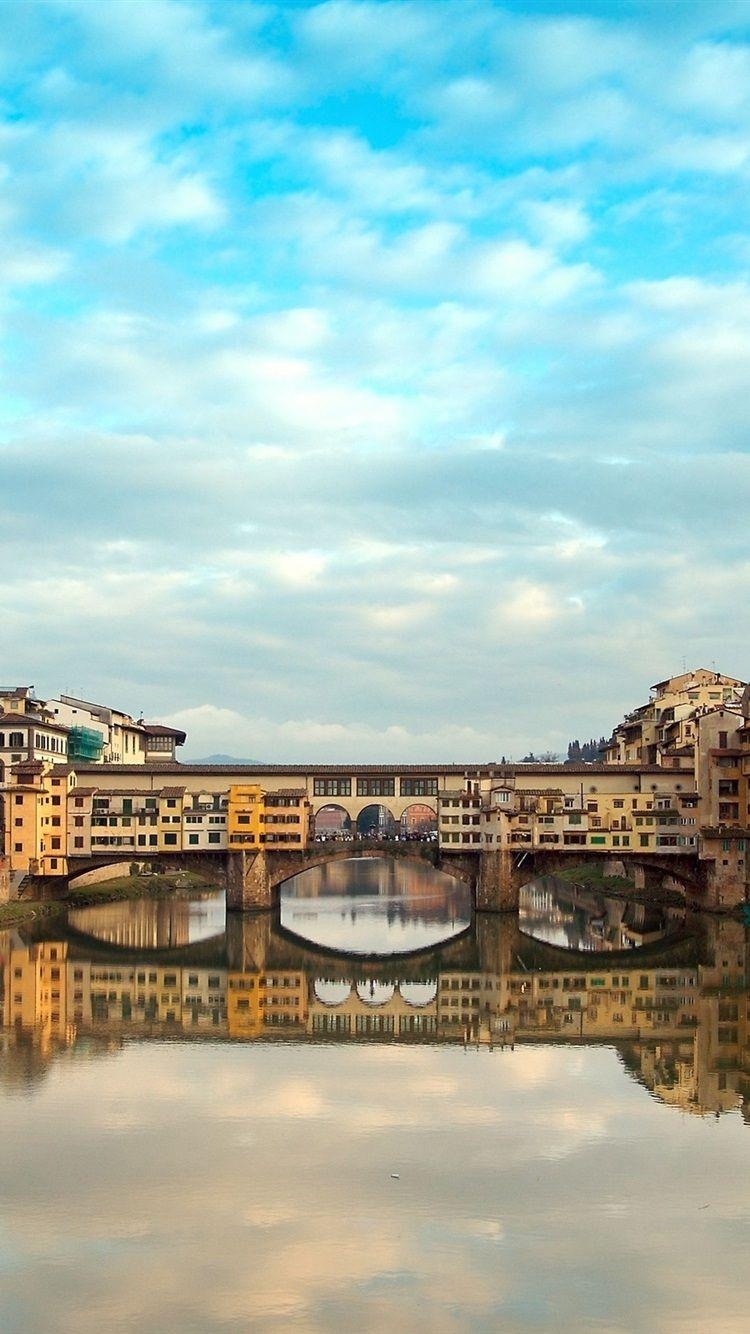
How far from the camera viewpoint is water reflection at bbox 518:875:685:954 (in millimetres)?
58469

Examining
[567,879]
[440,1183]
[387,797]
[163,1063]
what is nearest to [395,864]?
[567,879]

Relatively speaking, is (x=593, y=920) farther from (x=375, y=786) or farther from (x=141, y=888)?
(x=141, y=888)

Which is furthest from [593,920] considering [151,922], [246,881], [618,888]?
[151,922]

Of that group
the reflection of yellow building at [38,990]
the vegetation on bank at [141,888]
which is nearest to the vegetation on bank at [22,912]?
the vegetation on bank at [141,888]

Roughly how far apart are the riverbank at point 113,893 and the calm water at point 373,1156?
662 inches

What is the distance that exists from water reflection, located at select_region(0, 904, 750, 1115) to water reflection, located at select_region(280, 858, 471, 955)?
3000mm

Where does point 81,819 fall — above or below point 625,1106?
above

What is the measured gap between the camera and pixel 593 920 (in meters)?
69.9

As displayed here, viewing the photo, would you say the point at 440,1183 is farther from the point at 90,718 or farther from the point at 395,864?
the point at 395,864

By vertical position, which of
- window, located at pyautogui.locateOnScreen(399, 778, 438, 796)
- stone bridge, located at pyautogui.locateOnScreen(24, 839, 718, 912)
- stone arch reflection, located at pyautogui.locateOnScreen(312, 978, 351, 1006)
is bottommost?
stone arch reflection, located at pyautogui.locateOnScreen(312, 978, 351, 1006)

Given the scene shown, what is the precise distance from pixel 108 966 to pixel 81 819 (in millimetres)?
19332

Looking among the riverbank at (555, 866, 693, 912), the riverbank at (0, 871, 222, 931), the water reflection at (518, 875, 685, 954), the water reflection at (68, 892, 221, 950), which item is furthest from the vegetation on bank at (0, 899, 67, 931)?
the riverbank at (555, 866, 693, 912)

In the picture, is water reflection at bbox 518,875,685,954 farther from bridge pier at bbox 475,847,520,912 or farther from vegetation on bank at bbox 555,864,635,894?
bridge pier at bbox 475,847,520,912

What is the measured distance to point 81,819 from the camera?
217 feet
